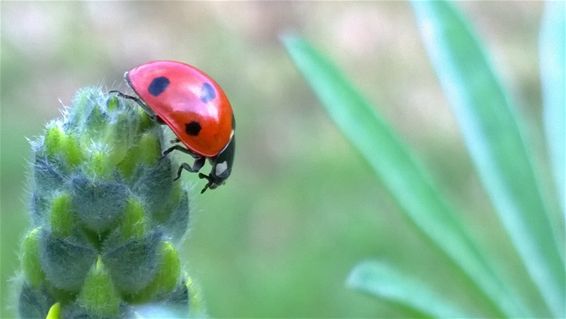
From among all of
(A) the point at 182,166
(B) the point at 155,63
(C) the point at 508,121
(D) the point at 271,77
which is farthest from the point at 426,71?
(A) the point at 182,166

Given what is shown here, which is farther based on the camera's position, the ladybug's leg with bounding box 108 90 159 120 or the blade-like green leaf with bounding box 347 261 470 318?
the blade-like green leaf with bounding box 347 261 470 318

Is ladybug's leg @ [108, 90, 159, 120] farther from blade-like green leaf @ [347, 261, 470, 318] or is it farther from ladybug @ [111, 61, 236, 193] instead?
blade-like green leaf @ [347, 261, 470, 318]

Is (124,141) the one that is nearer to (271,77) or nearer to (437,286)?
(437,286)

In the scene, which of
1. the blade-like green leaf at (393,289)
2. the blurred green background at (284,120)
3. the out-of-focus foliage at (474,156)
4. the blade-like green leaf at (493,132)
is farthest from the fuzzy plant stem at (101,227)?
the blurred green background at (284,120)

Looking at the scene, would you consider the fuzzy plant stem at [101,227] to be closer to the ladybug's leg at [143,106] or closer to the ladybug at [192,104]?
the ladybug's leg at [143,106]

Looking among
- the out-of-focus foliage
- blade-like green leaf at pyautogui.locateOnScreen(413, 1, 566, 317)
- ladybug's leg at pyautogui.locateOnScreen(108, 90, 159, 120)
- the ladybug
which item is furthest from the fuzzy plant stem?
blade-like green leaf at pyautogui.locateOnScreen(413, 1, 566, 317)

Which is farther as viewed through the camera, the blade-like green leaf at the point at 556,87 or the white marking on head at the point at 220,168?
the blade-like green leaf at the point at 556,87
